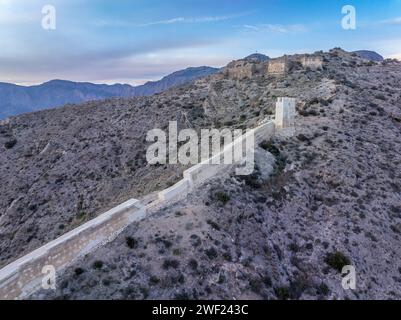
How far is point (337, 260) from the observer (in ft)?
58.7

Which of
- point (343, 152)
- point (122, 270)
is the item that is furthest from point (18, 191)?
point (343, 152)

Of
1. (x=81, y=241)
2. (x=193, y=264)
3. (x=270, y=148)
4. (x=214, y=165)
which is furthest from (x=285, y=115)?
(x=81, y=241)

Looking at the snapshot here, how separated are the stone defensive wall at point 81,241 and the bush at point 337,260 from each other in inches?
286

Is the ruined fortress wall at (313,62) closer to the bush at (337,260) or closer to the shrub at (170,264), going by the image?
the bush at (337,260)

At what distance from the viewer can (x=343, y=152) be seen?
2666 cm

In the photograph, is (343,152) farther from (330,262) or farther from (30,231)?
(30,231)

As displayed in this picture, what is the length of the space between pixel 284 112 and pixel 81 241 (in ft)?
62.9

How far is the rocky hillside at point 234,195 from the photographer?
14156 millimetres

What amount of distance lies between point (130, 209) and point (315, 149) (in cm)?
1586

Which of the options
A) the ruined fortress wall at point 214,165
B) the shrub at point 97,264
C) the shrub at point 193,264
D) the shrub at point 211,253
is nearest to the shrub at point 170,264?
the shrub at point 193,264

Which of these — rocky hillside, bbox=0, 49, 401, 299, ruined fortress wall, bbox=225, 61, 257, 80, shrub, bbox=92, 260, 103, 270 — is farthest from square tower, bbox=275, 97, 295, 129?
ruined fortress wall, bbox=225, 61, 257, 80
